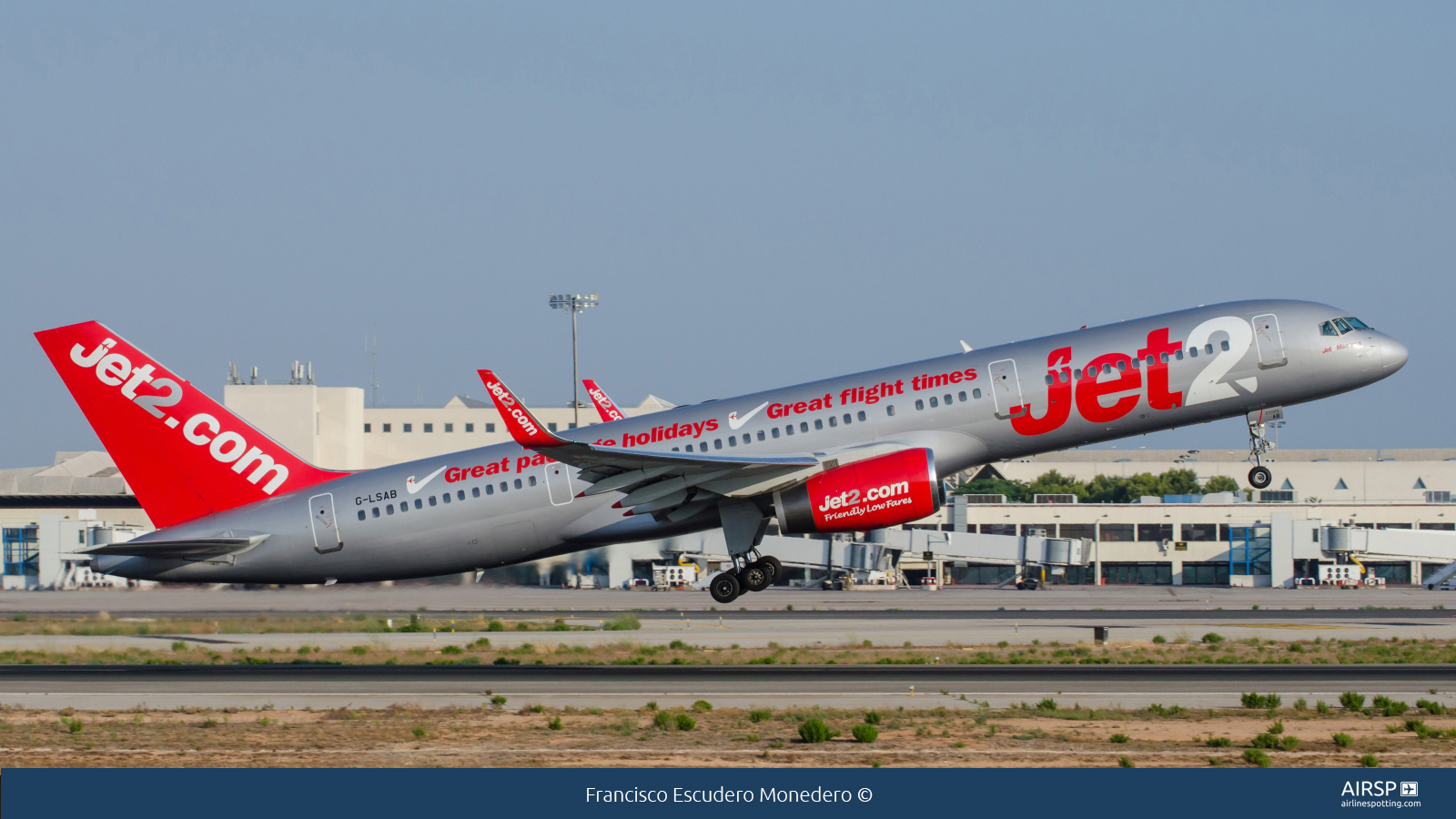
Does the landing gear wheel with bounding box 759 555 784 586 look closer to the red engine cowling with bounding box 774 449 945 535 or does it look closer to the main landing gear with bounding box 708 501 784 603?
the main landing gear with bounding box 708 501 784 603

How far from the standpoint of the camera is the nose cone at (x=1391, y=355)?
108ft

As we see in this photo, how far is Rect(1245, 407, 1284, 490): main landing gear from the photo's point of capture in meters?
34.2

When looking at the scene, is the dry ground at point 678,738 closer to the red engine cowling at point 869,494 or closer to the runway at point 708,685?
the runway at point 708,685

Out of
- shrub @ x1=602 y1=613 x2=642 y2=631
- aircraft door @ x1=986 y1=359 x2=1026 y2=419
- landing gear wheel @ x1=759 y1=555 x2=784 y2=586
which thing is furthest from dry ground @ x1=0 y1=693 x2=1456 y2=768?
shrub @ x1=602 y1=613 x2=642 y2=631

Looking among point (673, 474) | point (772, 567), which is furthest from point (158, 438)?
point (772, 567)

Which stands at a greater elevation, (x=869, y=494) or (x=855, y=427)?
(x=855, y=427)

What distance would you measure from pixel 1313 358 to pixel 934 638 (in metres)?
19.3

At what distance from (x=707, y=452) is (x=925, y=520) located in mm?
74256

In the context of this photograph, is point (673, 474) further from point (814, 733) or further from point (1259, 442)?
point (1259, 442)

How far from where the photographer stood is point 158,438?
36.6 metres

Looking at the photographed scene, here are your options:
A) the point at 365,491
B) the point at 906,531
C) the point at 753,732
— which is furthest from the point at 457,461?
the point at 906,531

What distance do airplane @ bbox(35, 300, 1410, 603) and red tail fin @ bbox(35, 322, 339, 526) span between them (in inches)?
1.9

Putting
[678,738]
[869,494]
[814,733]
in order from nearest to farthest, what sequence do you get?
[814,733], [678,738], [869,494]

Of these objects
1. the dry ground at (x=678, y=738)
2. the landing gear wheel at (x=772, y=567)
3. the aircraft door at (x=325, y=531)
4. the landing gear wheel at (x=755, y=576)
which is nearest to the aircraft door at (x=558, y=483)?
the landing gear wheel at (x=755, y=576)
